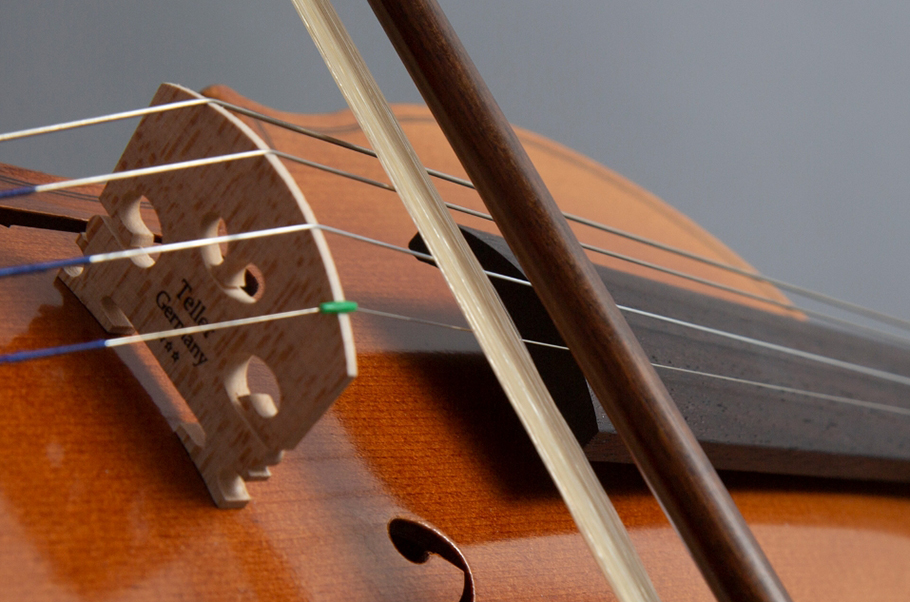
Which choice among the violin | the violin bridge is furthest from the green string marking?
the violin

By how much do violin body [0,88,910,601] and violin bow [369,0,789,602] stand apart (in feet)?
0.36

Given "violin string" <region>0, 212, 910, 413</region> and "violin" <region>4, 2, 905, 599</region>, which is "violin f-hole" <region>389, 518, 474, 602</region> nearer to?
"violin" <region>4, 2, 905, 599</region>

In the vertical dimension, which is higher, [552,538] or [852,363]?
[852,363]

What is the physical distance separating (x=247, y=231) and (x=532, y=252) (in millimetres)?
129

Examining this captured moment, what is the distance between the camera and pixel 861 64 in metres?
2.16

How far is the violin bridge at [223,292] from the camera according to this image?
0.32m

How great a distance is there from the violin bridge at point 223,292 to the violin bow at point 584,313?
0.09m

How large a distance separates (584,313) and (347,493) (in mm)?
150

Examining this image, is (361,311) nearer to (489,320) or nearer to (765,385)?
(489,320)

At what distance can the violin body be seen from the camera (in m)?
0.32

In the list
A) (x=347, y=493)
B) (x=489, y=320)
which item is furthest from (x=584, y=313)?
(x=347, y=493)

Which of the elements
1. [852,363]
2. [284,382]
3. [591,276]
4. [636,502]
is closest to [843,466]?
[852,363]

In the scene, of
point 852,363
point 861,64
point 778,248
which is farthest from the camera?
point 861,64

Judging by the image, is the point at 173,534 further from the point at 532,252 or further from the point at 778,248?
the point at 778,248
